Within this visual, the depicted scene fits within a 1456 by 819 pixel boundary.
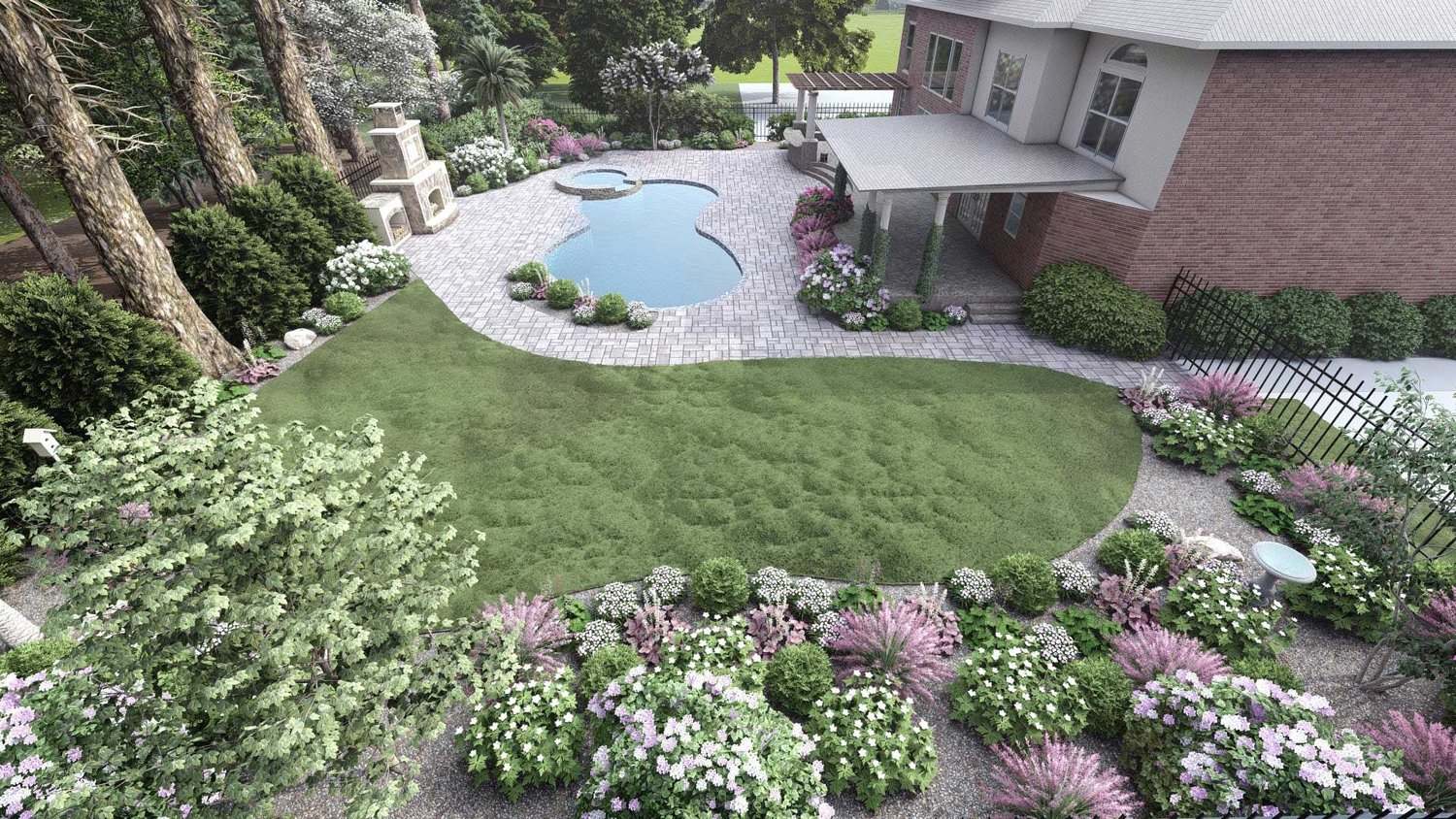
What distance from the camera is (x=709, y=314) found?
16.8 m

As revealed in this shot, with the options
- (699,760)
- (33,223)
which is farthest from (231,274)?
(699,760)

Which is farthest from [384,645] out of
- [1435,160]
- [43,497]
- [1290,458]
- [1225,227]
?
[1435,160]

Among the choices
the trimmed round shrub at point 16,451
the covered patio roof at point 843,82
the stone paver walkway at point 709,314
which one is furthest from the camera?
the covered patio roof at point 843,82

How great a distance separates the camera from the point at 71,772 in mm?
5176

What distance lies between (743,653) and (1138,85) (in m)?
15.8

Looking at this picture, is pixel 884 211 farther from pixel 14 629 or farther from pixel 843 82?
pixel 14 629

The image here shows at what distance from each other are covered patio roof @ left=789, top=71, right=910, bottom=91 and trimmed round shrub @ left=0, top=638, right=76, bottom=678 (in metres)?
25.9

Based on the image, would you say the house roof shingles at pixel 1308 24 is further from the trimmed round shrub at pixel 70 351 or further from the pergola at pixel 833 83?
the trimmed round shrub at pixel 70 351

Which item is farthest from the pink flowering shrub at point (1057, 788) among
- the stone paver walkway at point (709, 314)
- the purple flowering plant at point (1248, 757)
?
the stone paver walkway at point (709, 314)

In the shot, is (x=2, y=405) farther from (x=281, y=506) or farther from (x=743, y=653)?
(x=743, y=653)

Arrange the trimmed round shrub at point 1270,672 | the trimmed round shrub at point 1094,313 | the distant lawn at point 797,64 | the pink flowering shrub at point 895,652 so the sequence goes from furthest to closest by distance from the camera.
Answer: the distant lawn at point 797,64
the trimmed round shrub at point 1094,313
the pink flowering shrub at point 895,652
the trimmed round shrub at point 1270,672

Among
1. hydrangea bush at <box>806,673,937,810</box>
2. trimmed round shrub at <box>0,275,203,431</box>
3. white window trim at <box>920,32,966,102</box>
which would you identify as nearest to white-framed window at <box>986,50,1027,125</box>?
white window trim at <box>920,32,966,102</box>

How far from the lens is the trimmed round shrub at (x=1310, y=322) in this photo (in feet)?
48.2

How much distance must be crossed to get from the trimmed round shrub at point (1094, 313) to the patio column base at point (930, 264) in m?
2.46
